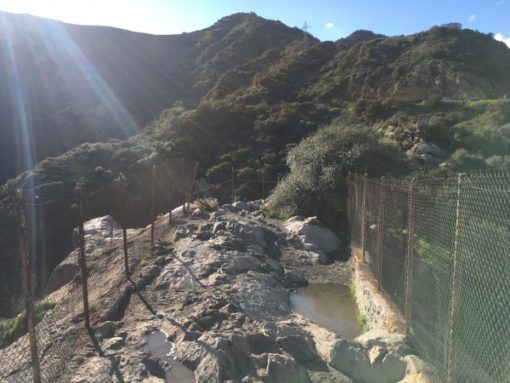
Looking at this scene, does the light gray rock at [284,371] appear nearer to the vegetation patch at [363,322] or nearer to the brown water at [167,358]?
the brown water at [167,358]

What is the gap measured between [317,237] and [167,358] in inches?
341

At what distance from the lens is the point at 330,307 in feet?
32.4

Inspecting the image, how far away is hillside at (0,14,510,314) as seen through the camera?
25.4 m

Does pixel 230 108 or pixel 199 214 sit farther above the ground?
pixel 230 108

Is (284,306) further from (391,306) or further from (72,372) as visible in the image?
(72,372)

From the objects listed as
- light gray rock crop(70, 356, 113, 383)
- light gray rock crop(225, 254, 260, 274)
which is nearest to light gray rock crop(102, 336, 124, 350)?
light gray rock crop(70, 356, 113, 383)

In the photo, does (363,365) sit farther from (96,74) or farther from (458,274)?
(96,74)

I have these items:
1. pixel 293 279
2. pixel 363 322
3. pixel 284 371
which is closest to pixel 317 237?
pixel 293 279

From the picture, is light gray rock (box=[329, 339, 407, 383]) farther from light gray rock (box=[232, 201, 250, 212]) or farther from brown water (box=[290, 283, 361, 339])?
light gray rock (box=[232, 201, 250, 212])

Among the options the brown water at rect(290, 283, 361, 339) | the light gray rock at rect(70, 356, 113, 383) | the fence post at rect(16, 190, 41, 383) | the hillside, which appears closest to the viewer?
the fence post at rect(16, 190, 41, 383)

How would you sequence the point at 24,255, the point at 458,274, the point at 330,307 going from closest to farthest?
the point at 458,274
the point at 24,255
the point at 330,307

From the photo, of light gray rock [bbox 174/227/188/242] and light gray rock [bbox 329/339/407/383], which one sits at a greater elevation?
light gray rock [bbox 329/339/407/383]

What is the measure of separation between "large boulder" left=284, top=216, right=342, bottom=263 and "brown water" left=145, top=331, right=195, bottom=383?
6.71 metres

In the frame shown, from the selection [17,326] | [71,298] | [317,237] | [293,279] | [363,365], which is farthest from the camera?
[317,237]
